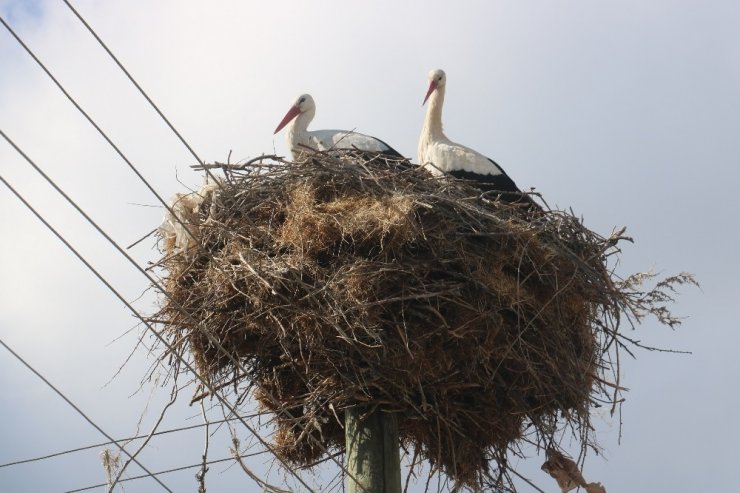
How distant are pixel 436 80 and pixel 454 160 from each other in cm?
140

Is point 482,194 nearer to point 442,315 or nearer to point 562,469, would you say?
point 442,315

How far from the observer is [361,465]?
523 cm

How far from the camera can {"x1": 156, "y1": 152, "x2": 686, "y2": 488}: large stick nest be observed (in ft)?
17.9

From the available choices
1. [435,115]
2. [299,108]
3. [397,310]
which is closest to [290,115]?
[299,108]

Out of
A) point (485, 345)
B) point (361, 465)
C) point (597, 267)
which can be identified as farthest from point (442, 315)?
point (597, 267)

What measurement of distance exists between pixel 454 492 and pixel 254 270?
137 centimetres

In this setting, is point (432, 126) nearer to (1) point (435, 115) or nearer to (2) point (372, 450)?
(1) point (435, 115)

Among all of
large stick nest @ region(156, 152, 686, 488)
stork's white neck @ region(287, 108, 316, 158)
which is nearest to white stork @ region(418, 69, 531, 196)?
stork's white neck @ region(287, 108, 316, 158)

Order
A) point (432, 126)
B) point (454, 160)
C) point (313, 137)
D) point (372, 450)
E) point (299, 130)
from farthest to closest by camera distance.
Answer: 1. point (299, 130)
2. point (432, 126)
3. point (313, 137)
4. point (454, 160)
5. point (372, 450)

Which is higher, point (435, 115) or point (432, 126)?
point (435, 115)

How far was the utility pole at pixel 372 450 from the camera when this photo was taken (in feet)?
16.9

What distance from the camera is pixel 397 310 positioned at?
5539 millimetres

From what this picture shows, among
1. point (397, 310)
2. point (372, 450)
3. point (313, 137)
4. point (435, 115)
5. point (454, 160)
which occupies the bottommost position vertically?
point (372, 450)

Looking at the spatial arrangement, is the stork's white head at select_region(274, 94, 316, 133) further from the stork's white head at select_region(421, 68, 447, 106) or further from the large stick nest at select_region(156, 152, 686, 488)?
the large stick nest at select_region(156, 152, 686, 488)
